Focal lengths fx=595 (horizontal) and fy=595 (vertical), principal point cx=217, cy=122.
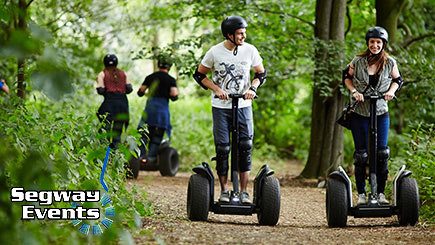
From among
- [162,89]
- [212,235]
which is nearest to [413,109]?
[162,89]

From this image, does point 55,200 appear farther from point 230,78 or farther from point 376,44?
point 376,44

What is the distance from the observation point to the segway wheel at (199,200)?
16.4 ft

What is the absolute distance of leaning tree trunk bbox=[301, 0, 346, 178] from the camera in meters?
9.24

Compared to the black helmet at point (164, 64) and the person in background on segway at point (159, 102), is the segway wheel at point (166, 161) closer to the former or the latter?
the person in background on segway at point (159, 102)

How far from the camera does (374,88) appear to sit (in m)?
5.54

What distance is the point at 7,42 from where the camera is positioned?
182cm

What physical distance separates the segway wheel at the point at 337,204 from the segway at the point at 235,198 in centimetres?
47

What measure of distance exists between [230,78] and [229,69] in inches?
3.2

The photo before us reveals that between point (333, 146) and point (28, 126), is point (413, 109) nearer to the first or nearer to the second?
point (333, 146)

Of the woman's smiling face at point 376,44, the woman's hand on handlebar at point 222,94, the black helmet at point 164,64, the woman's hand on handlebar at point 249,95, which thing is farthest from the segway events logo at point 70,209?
the black helmet at point 164,64

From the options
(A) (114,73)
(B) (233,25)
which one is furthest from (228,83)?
(A) (114,73)

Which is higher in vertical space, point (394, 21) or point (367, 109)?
point (394, 21)

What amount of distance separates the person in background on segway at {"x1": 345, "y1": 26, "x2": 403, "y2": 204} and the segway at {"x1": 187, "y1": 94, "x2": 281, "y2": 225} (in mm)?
914

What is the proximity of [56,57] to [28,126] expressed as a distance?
11.1ft
